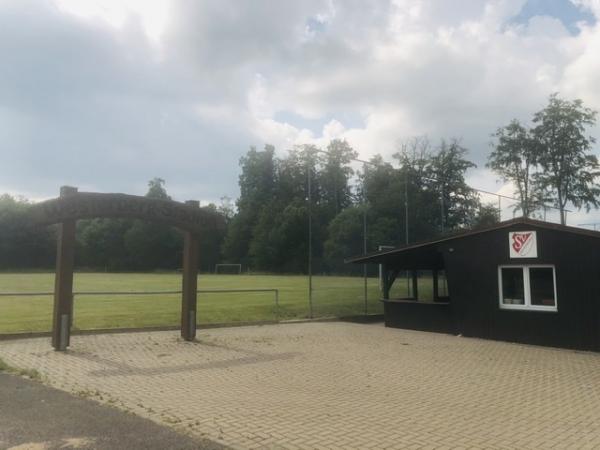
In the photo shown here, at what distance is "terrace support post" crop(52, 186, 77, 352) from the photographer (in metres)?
11.0

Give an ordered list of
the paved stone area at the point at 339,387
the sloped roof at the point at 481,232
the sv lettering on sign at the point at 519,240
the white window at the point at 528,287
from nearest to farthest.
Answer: the paved stone area at the point at 339,387
the sloped roof at the point at 481,232
the white window at the point at 528,287
the sv lettering on sign at the point at 519,240

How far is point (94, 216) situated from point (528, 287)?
35.5ft

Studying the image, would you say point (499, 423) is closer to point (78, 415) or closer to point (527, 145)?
point (78, 415)

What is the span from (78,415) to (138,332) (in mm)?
8563

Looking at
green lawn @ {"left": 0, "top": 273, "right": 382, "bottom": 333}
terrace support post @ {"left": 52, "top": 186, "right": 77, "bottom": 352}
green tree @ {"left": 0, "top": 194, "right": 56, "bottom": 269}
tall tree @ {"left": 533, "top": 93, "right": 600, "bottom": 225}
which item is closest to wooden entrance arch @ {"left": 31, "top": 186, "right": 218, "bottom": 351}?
terrace support post @ {"left": 52, "top": 186, "right": 77, "bottom": 352}

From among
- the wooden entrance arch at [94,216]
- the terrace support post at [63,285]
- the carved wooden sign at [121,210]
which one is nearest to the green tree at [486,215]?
the carved wooden sign at [121,210]

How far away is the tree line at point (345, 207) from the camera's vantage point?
68.6 feet

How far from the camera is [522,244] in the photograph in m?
13.4

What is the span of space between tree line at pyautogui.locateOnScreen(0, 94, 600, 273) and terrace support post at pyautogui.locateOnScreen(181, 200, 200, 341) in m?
3.85

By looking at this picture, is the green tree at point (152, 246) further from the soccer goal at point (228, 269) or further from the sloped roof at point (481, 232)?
the sloped roof at point (481, 232)

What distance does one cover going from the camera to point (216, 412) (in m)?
6.36

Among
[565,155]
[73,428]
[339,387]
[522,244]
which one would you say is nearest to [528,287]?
[522,244]

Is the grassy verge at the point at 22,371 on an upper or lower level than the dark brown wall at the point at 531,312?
lower

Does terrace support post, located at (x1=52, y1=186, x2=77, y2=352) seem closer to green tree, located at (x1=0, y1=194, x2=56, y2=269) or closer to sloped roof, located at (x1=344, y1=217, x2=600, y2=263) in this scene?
sloped roof, located at (x1=344, y1=217, x2=600, y2=263)
